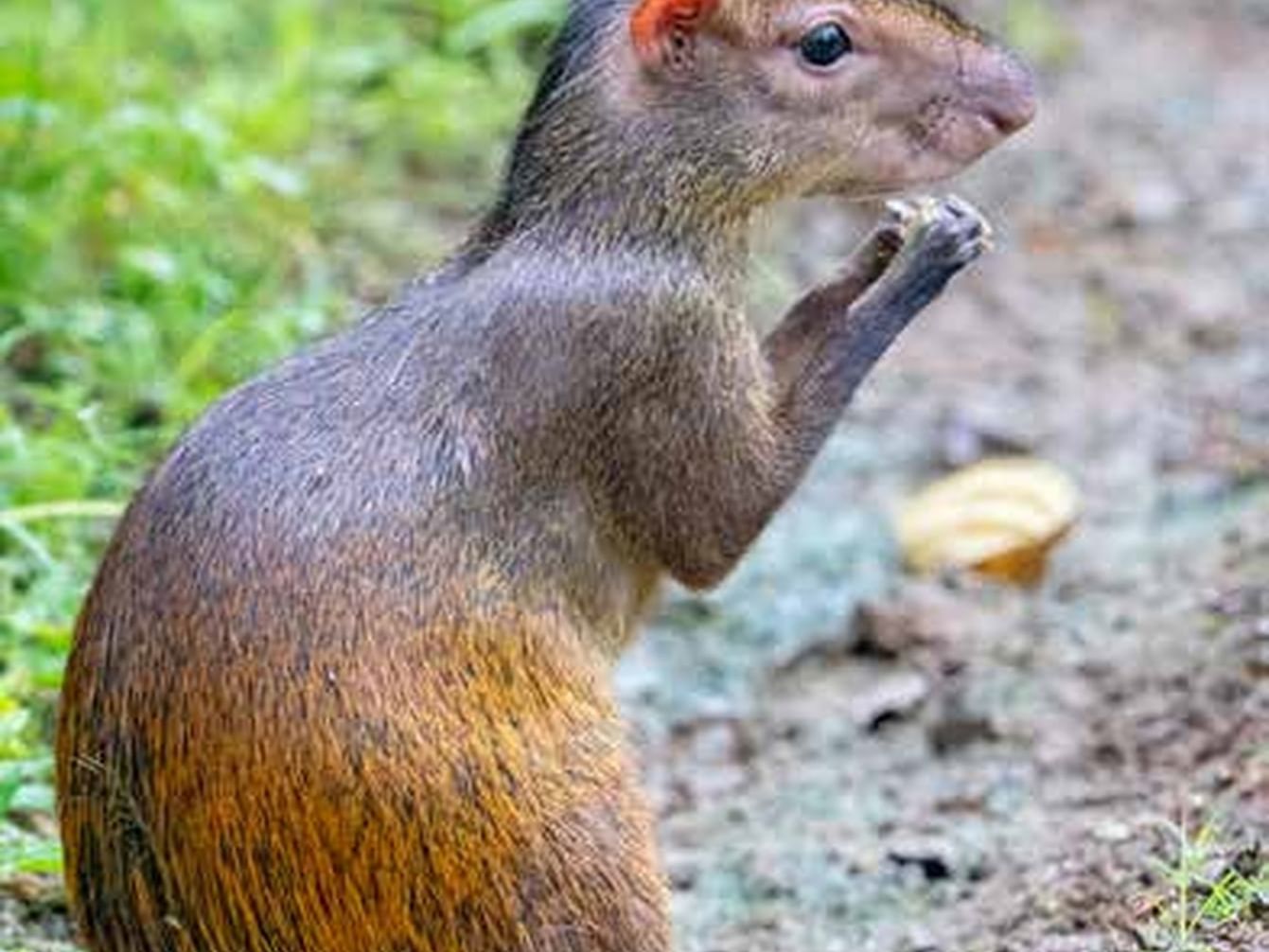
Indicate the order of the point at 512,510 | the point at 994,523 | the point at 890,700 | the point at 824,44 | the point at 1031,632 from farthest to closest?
the point at 994,523
the point at 1031,632
the point at 890,700
the point at 824,44
the point at 512,510

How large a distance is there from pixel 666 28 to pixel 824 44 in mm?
283

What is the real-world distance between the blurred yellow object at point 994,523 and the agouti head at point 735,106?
172 cm

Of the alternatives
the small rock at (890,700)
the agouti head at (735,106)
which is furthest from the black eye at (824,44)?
the small rock at (890,700)

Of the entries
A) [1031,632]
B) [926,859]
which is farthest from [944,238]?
[1031,632]

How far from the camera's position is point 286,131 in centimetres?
803

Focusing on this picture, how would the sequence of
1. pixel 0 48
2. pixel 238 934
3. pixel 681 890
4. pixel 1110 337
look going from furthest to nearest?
1. pixel 1110 337
2. pixel 0 48
3. pixel 681 890
4. pixel 238 934

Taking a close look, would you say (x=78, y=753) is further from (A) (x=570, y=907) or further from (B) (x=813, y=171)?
(B) (x=813, y=171)

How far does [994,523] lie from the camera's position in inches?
282

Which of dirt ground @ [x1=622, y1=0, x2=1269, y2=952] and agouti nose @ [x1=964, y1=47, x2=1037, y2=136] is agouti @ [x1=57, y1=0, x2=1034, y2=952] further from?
dirt ground @ [x1=622, y1=0, x2=1269, y2=952]

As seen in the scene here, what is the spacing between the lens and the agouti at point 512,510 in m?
4.47

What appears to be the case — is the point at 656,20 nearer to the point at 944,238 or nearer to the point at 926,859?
the point at 944,238

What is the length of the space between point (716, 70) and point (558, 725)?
1.23 meters

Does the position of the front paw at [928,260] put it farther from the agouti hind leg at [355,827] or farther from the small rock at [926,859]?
the agouti hind leg at [355,827]

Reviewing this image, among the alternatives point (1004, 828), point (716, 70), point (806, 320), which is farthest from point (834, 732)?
point (716, 70)
